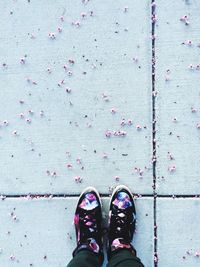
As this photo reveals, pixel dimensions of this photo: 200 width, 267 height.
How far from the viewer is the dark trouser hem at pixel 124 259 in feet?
7.57

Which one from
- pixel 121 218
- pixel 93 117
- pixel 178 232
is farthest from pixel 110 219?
pixel 93 117

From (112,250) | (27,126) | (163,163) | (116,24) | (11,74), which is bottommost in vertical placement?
(112,250)

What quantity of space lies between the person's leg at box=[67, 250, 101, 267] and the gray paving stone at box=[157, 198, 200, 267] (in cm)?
33

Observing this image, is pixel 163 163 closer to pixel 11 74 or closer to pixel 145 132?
pixel 145 132

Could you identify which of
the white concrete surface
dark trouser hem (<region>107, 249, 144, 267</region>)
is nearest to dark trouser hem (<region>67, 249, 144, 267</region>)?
dark trouser hem (<region>107, 249, 144, 267</region>)

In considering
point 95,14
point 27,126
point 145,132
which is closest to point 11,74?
point 27,126

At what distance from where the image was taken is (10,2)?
2646 millimetres

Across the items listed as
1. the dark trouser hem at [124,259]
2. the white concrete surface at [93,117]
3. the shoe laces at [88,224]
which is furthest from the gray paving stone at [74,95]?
the dark trouser hem at [124,259]

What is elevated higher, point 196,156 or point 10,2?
point 10,2

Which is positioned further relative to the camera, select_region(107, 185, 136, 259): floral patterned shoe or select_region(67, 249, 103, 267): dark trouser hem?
select_region(107, 185, 136, 259): floral patterned shoe

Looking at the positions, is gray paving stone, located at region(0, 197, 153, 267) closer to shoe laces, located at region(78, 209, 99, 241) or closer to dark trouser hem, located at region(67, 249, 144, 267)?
shoe laces, located at region(78, 209, 99, 241)

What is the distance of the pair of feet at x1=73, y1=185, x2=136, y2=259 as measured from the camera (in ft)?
8.35

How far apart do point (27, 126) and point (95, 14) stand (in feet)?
2.12

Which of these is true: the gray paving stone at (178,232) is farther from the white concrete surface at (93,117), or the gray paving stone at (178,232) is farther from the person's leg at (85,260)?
the person's leg at (85,260)
